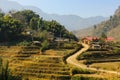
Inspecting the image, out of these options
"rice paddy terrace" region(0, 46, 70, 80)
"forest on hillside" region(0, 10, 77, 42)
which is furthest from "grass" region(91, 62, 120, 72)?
"forest on hillside" region(0, 10, 77, 42)

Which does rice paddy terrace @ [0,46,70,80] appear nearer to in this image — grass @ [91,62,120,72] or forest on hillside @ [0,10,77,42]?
grass @ [91,62,120,72]

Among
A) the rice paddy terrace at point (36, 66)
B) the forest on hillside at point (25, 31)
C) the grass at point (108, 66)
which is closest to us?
the rice paddy terrace at point (36, 66)

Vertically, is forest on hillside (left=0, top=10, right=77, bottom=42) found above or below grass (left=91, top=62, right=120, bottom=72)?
above

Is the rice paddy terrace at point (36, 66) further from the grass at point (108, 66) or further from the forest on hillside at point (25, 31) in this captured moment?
the forest on hillside at point (25, 31)

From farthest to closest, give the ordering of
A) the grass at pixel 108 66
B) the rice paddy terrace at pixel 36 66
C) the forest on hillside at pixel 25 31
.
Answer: the forest on hillside at pixel 25 31 < the grass at pixel 108 66 < the rice paddy terrace at pixel 36 66

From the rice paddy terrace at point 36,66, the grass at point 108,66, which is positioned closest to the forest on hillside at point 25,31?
the rice paddy terrace at point 36,66

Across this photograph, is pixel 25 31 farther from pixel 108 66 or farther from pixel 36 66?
pixel 108 66

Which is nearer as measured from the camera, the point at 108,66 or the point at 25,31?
the point at 108,66

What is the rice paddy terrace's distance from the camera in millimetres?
59281

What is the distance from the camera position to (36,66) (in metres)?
64.4

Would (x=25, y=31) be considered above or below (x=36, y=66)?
above

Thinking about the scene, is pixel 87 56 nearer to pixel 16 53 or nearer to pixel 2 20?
pixel 16 53

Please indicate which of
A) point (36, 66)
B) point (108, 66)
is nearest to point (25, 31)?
point (36, 66)

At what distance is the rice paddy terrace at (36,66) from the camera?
2334 inches
